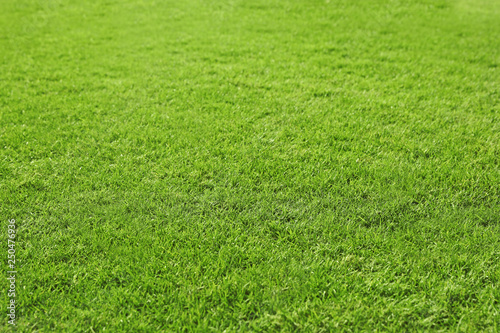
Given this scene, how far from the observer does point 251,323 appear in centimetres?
240

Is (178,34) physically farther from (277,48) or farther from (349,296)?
(349,296)

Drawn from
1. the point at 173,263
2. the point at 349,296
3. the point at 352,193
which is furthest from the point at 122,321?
the point at 352,193

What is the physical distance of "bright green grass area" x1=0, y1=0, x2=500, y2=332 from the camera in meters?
2.54

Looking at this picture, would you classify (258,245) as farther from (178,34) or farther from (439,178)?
(178,34)

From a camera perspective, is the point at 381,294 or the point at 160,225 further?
the point at 160,225

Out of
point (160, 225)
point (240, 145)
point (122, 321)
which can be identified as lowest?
point (122, 321)

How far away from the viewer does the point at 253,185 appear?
354 cm

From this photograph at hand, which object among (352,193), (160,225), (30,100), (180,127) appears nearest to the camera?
(160,225)

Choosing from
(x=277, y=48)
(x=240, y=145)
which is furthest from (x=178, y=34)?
(x=240, y=145)

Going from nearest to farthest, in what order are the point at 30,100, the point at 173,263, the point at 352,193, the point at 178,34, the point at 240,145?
the point at 173,263, the point at 352,193, the point at 240,145, the point at 30,100, the point at 178,34

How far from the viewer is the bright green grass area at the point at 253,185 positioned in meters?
2.54

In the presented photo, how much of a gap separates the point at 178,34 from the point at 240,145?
13.8 ft

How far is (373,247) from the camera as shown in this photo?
292cm

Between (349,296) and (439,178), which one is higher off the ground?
(439,178)
